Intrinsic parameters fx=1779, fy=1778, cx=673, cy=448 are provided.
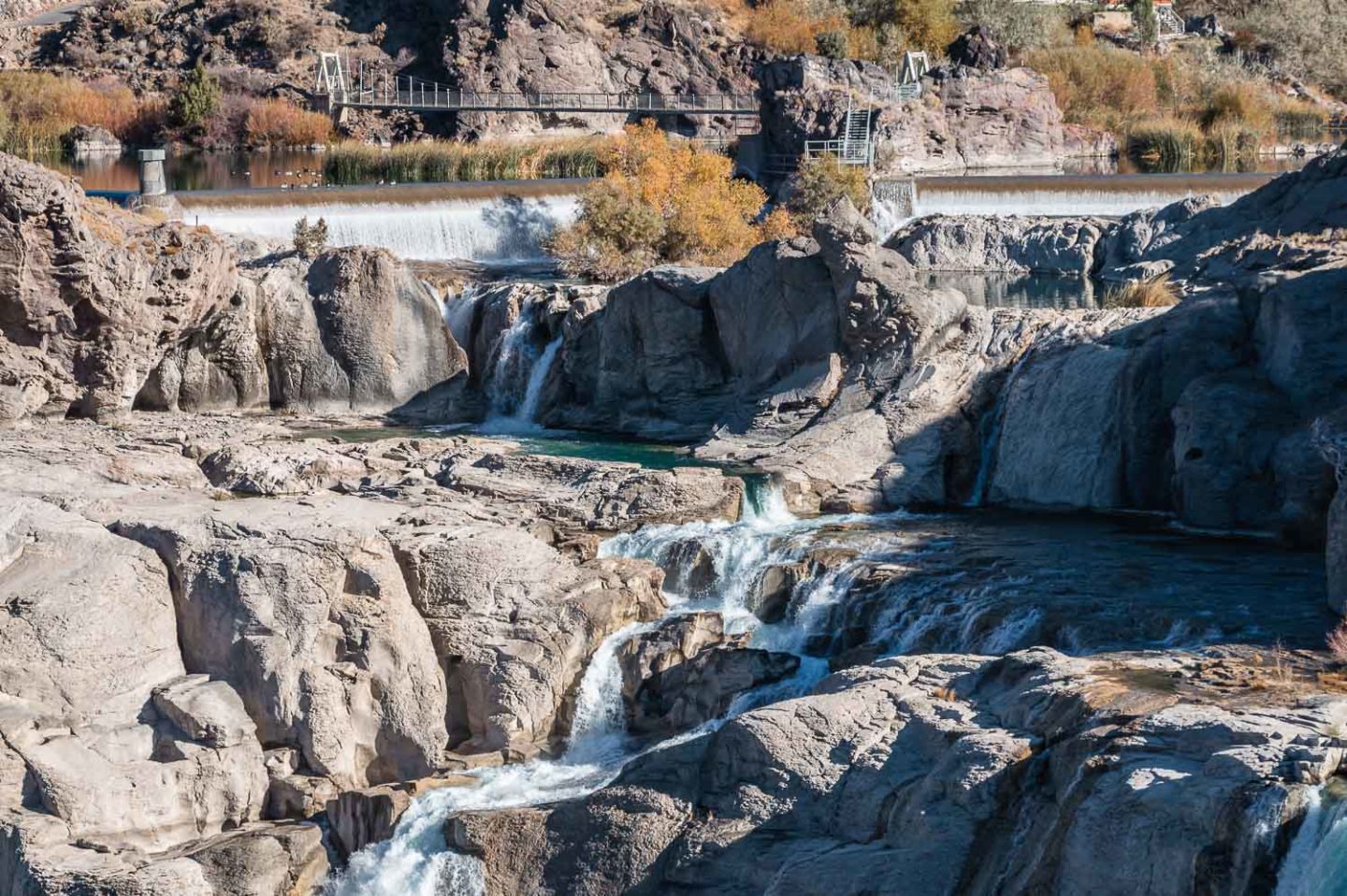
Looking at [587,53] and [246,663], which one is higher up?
[587,53]

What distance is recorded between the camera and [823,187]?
3897 centimetres

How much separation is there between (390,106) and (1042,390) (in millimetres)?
38944

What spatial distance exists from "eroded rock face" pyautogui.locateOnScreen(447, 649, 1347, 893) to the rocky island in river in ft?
0.11

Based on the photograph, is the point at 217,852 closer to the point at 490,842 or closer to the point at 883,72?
the point at 490,842

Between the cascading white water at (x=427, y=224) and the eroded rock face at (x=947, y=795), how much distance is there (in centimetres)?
2356

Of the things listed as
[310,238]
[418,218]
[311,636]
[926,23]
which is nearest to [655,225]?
[310,238]

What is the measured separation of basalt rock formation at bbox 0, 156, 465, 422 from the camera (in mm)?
Answer: 23078

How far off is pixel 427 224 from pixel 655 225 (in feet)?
24.0

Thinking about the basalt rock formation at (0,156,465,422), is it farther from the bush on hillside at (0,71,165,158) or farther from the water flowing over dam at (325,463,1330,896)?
the bush on hillside at (0,71,165,158)

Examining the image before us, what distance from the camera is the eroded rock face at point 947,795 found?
36.9 feet

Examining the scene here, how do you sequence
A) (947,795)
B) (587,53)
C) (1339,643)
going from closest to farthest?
(947,795)
(1339,643)
(587,53)

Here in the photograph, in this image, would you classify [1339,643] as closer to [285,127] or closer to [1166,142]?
[1166,142]

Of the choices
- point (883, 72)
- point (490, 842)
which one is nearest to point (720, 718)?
point (490, 842)

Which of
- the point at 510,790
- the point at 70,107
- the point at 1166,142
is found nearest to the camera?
the point at 510,790
